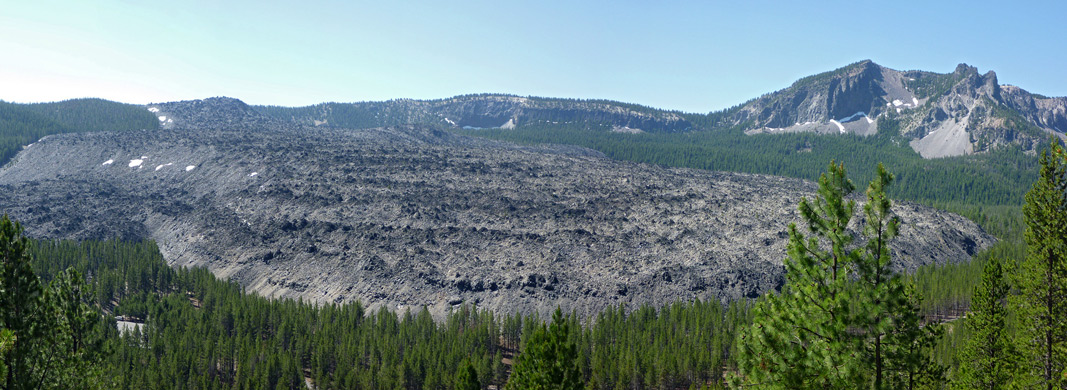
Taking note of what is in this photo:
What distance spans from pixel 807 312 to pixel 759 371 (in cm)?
245

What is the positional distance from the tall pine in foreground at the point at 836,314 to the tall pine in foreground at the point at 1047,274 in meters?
18.1

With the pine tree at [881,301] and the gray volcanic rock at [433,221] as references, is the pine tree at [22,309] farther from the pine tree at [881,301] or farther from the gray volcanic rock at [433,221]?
the gray volcanic rock at [433,221]

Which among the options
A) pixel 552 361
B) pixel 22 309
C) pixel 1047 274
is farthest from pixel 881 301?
pixel 22 309

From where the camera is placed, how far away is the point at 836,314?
20.2 metres

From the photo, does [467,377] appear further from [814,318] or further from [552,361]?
[814,318]

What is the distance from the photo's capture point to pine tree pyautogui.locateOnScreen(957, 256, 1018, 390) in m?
38.3

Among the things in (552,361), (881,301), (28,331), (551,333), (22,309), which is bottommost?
(552,361)

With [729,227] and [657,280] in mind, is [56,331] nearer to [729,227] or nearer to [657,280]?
[657,280]

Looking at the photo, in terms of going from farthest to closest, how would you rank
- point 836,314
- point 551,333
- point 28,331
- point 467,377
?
point 467,377 → point 551,333 → point 28,331 → point 836,314

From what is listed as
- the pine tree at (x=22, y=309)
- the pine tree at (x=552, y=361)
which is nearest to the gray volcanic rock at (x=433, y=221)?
the pine tree at (x=552, y=361)

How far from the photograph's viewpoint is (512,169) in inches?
6900

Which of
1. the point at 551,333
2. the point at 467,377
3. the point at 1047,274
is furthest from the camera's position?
the point at 467,377

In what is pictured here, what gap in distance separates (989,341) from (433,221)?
10701cm

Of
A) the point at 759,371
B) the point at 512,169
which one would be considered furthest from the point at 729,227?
the point at 759,371
